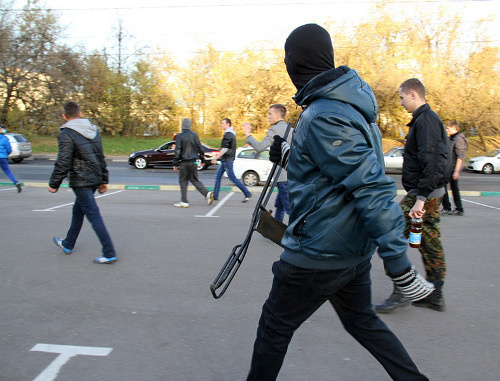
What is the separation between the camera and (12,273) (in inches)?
182

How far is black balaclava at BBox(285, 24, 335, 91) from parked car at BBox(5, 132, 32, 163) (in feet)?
71.4

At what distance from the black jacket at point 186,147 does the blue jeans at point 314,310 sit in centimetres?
677

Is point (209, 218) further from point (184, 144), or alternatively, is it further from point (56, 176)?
point (56, 176)

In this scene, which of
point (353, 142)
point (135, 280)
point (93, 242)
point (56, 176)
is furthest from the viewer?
point (93, 242)

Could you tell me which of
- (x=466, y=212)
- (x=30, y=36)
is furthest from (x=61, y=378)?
(x=30, y=36)

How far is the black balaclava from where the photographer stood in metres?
1.97

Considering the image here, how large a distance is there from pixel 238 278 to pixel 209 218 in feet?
10.9

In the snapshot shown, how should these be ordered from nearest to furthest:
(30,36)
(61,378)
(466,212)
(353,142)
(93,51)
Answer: (353,142) < (61,378) < (466,212) < (30,36) < (93,51)

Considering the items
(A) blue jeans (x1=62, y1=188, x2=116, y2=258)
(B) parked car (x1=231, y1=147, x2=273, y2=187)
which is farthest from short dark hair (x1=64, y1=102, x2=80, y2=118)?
(B) parked car (x1=231, y1=147, x2=273, y2=187)

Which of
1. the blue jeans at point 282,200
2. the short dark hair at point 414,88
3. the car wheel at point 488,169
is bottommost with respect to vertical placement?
the car wheel at point 488,169

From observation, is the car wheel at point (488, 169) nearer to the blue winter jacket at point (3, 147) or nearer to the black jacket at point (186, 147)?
the black jacket at point (186, 147)

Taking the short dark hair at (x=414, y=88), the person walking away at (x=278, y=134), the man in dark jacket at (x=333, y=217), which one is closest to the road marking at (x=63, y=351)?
the man in dark jacket at (x=333, y=217)

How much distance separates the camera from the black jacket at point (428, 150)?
3.49 meters

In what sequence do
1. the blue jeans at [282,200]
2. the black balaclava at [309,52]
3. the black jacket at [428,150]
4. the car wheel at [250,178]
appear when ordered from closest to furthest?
the black balaclava at [309,52] → the black jacket at [428,150] → the blue jeans at [282,200] → the car wheel at [250,178]
